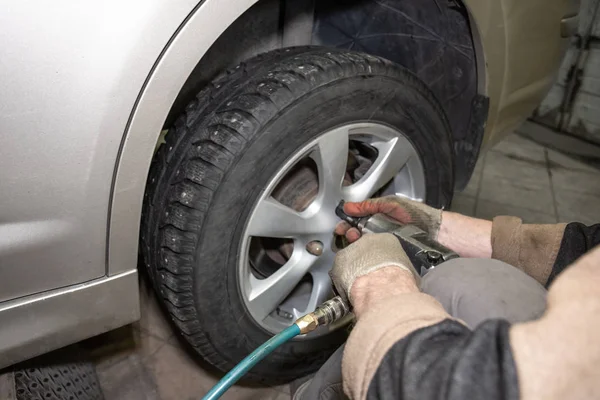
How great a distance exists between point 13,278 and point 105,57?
375 mm

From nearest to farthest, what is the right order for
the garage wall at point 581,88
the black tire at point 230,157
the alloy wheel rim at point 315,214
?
1. the black tire at point 230,157
2. the alloy wheel rim at point 315,214
3. the garage wall at point 581,88

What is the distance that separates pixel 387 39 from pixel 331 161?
1.67ft

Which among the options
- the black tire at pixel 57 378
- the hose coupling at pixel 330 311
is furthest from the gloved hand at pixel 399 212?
the black tire at pixel 57 378

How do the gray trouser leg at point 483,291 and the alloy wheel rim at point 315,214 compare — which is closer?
the gray trouser leg at point 483,291

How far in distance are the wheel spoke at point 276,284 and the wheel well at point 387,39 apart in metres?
0.45

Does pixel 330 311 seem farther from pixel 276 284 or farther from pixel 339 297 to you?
pixel 276 284

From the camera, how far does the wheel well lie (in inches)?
46.2

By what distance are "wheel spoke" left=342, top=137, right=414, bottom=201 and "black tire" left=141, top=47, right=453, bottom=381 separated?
85 mm

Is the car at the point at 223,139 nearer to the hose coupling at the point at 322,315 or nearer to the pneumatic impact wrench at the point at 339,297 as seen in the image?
the pneumatic impact wrench at the point at 339,297

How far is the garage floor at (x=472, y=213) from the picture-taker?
52.3 inches

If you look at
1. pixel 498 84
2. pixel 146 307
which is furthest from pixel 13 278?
pixel 498 84

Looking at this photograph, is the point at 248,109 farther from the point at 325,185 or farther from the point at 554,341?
the point at 554,341

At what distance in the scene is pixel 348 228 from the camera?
1.10m

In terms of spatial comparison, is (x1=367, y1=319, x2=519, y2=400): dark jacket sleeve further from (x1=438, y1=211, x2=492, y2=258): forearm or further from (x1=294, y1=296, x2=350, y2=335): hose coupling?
(x1=438, y1=211, x2=492, y2=258): forearm
